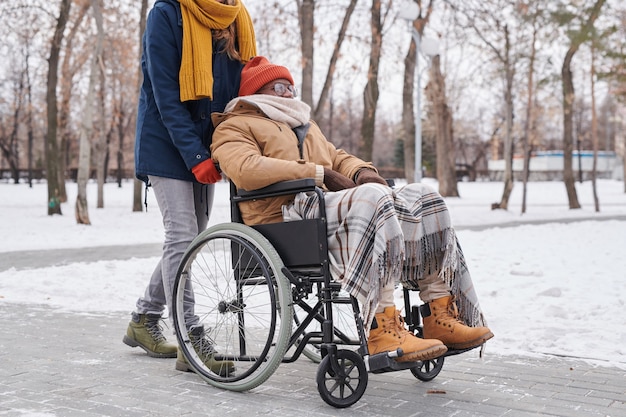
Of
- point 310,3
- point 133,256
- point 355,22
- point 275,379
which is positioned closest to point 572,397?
point 275,379

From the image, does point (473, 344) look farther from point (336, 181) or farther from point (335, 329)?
point (336, 181)

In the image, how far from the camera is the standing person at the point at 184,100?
392 cm

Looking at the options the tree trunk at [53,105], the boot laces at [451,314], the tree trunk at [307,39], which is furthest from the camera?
the tree trunk at [53,105]

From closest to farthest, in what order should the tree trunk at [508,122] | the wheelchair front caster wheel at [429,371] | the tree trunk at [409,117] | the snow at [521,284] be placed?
the wheelchair front caster wheel at [429,371] < the snow at [521,284] < the tree trunk at [409,117] < the tree trunk at [508,122]

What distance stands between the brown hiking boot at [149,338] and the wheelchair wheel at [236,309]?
323 millimetres

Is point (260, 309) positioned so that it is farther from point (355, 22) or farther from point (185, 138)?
point (355, 22)

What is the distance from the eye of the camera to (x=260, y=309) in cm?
527

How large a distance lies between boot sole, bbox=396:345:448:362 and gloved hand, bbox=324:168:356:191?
846 millimetres

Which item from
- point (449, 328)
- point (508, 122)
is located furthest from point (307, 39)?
point (449, 328)

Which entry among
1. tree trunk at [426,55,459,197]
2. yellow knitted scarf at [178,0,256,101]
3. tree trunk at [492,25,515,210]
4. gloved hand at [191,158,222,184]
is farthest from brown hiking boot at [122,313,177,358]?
tree trunk at [426,55,459,197]

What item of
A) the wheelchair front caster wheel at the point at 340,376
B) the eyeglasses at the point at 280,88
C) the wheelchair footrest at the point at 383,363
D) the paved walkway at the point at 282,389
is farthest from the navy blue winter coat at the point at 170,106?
the wheelchair footrest at the point at 383,363

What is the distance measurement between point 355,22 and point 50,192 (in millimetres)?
10599

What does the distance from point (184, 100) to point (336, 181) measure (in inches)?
35.8

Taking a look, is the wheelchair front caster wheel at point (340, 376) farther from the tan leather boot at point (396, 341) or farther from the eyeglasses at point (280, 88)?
the eyeglasses at point (280, 88)
